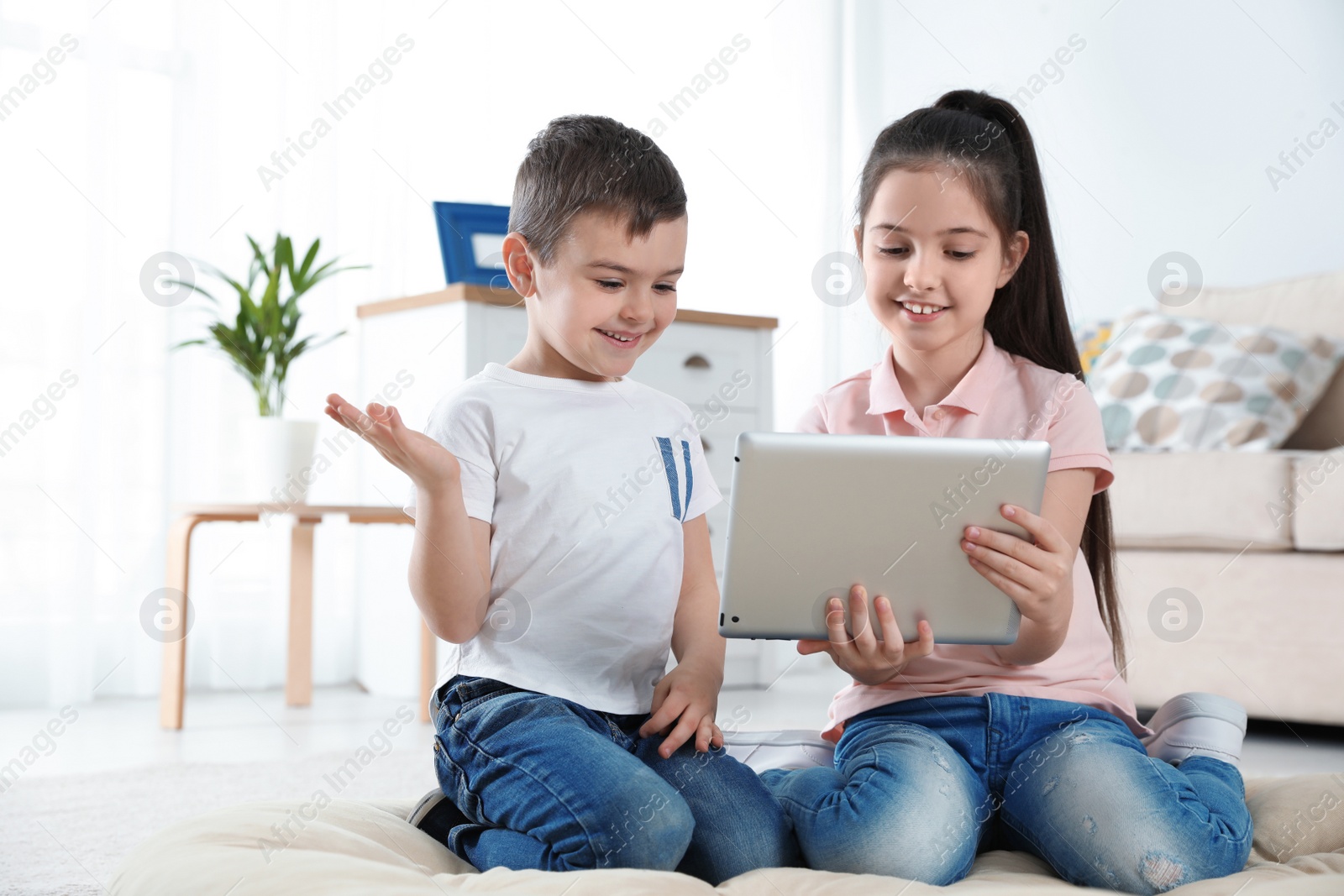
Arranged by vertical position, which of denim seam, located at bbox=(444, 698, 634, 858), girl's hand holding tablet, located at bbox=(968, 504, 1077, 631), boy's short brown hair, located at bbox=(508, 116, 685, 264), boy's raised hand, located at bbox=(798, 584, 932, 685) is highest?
boy's short brown hair, located at bbox=(508, 116, 685, 264)

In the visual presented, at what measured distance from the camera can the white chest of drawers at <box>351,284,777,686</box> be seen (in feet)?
7.47

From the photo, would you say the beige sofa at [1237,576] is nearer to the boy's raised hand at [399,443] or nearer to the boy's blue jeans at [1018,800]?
the boy's blue jeans at [1018,800]

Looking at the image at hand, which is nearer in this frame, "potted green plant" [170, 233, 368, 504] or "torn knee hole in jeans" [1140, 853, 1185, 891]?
"torn knee hole in jeans" [1140, 853, 1185, 891]

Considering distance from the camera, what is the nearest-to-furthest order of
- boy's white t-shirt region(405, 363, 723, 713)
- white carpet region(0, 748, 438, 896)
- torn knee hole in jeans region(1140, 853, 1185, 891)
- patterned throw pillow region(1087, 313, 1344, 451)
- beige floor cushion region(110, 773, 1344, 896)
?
1. beige floor cushion region(110, 773, 1344, 896)
2. torn knee hole in jeans region(1140, 853, 1185, 891)
3. boy's white t-shirt region(405, 363, 723, 713)
4. white carpet region(0, 748, 438, 896)
5. patterned throw pillow region(1087, 313, 1344, 451)

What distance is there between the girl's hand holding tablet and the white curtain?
77.3 inches

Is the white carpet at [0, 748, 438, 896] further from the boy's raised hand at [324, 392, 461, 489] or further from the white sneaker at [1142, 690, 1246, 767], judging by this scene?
the white sneaker at [1142, 690, 1246, 767]

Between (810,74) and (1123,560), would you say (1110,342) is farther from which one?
(810,74)

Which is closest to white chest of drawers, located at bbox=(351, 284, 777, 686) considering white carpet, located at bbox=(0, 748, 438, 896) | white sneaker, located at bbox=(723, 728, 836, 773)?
white carpet, located at bbox=(0, 748, 438, 896)

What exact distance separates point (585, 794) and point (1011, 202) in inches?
28.2

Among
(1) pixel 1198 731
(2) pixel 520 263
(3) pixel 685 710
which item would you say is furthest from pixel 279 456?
(1) pixel 1198 731

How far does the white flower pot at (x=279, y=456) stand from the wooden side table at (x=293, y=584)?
0.07 m

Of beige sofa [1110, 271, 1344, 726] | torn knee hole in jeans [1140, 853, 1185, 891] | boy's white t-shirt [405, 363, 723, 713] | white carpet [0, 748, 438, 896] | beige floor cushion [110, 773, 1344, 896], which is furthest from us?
beige sofa [1110, 271, 1344, 726]

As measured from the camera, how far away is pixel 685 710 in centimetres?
101

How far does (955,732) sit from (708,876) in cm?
26
